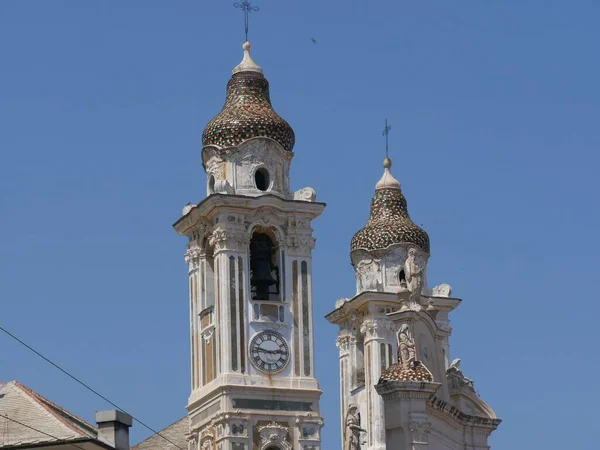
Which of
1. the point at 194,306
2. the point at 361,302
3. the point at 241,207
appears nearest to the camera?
the point at 241,207

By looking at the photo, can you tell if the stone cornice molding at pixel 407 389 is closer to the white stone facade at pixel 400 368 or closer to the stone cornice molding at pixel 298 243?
the white stone facade at pixel 400 368

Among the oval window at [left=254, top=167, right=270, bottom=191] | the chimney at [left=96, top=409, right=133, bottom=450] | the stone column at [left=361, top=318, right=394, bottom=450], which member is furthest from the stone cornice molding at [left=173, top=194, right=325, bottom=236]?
the chimney at [left=96, top=409, right=133, bottom=450]

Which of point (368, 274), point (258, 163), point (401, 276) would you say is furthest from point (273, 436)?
point (401, 276)

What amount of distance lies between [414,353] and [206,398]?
21.3ft

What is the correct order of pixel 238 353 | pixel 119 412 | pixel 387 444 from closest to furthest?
pixel 119 412 → pixel 387 444 → pixel 238 353

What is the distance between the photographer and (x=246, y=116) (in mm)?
60781

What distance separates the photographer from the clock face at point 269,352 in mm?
58625

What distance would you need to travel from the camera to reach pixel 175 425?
64.1 metres

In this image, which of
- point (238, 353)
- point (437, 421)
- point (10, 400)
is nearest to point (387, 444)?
point (437, 421)

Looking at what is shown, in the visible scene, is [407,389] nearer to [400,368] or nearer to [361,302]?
[400,368]

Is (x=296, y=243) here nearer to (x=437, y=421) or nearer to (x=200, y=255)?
(x=200, y=255)

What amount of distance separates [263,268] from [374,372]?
698 cm

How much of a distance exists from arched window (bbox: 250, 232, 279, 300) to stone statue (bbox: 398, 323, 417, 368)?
5714mm

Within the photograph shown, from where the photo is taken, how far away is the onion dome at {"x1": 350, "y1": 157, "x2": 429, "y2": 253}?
67375mm
